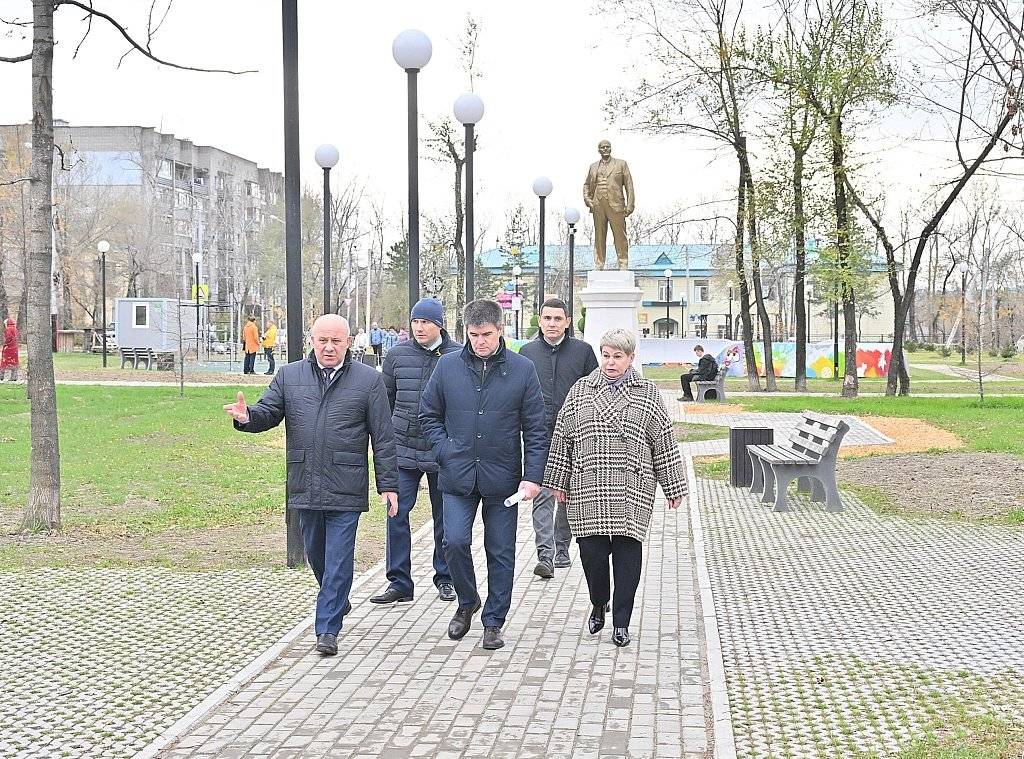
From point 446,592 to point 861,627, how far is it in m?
2.54

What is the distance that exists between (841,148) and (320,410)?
92.6 feet

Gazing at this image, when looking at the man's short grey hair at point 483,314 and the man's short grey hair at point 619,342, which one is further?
the man's short grey hair at point 483,314

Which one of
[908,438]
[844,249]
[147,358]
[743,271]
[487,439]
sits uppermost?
[844,249]

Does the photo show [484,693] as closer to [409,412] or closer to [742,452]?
[409,412]

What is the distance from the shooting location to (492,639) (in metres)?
6.98

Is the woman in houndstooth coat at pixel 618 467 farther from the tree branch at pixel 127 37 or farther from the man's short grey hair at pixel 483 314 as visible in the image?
the tree branch at pixel 127 37

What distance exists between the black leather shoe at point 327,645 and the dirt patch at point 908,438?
1315 centimetres

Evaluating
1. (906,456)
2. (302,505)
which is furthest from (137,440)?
(302,505)

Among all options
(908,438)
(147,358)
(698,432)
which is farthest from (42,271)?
(147,358)

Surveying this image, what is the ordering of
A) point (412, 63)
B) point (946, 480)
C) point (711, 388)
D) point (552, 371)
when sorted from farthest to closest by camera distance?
point (711, 388)
point (946, 480)
point (412, 63)
point (552, 371)

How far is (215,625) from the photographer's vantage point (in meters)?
7.65

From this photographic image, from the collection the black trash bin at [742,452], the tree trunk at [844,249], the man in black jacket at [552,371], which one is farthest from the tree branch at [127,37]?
the tree trunk at [844,249]

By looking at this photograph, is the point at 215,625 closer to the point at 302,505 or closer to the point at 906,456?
the point at 302,505

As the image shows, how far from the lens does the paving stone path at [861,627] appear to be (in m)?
5.75
